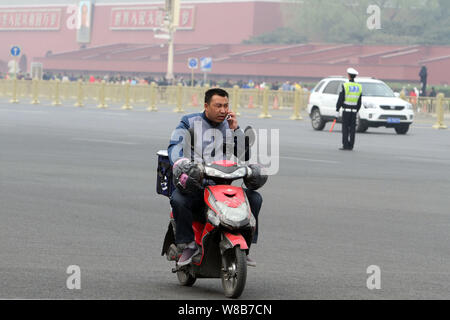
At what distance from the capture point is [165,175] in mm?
7598

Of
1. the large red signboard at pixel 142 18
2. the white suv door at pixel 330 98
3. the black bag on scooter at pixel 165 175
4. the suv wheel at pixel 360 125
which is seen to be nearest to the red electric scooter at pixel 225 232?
the black bag on scooter at pixel 165 175

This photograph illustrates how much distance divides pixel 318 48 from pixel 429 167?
6342cm

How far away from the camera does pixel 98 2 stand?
347 ft

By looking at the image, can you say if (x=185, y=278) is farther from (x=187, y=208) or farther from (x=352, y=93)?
(x=352, y=93)

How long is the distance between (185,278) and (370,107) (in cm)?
2344

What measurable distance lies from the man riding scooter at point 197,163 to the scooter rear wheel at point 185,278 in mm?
218

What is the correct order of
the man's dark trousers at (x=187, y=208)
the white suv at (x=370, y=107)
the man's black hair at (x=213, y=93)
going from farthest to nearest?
1. the white suv at (x=370, y=107)
2. the man's black hair at (x=213, y=93)
3. the man's dark trousers at (x=187, y=208)

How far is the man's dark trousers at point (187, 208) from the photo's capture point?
723 cm

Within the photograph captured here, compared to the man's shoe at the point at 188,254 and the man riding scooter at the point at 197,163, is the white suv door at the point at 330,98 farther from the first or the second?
the man's shoe at the point at 188,254

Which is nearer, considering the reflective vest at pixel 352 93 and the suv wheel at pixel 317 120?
the reflective vest at pixel 352 93

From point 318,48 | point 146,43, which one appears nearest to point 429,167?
point 318,48

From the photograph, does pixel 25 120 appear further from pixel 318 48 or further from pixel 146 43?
pixel 146 43

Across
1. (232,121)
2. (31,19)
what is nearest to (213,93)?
(232,121)

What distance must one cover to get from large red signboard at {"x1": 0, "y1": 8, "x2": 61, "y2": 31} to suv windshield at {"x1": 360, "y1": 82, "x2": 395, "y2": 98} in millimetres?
77772
